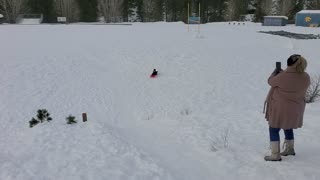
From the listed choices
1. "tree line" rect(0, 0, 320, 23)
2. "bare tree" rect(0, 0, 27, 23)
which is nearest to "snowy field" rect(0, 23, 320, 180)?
"bare tree" rect(0, 0, 27, 23)

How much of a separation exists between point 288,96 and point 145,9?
65592mm

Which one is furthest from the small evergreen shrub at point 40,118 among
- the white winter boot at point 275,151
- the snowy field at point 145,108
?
the white winter boot at point 275,151

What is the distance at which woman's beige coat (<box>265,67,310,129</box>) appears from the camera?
5.62 metres

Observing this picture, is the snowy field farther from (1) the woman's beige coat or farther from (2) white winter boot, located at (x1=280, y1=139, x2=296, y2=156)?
(1) the woman's beige coat

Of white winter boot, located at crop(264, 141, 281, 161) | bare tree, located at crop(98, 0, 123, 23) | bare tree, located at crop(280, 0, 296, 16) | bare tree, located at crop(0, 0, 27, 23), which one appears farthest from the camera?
bare tree, located at crop(98, 0, 123, 23)

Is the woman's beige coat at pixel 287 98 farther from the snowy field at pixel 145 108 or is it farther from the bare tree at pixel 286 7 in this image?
the bare tree at pixel 286 7

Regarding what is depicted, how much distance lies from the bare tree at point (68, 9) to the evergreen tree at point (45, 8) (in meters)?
1.42

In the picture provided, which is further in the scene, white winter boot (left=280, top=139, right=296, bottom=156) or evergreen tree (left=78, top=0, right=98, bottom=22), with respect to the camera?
evergreen tree (left=78, top=0, right=98, bottom=22)

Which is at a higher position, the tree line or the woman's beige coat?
the tree line

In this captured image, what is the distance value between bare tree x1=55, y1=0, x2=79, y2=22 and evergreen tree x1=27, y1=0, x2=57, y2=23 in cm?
142

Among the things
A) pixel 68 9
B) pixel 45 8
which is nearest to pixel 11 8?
pixel 45 8

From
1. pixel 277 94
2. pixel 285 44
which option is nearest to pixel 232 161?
pixel 277 94

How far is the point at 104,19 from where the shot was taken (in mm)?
66125

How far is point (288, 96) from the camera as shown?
18.8 ft
